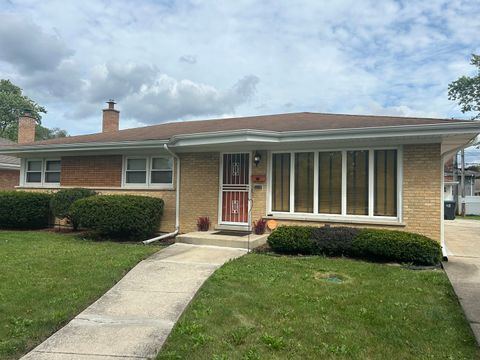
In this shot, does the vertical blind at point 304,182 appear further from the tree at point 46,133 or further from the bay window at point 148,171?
the tree at point 46,133

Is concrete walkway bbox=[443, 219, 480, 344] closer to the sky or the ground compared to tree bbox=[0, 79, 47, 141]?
closer to the ground

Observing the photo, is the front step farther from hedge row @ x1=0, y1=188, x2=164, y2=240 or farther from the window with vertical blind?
hedge row @ x1=0, y1=188, x2=164, y2=240

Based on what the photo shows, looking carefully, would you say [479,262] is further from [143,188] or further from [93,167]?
[93,167]

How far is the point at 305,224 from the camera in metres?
10.0

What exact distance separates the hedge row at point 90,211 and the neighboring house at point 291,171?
0.90 meters

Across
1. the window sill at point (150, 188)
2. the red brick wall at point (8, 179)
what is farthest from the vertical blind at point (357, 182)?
the red brick wall at point (8, 179)

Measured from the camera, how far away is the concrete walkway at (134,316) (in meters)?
4.09

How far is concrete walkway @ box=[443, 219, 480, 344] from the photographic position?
501 cm

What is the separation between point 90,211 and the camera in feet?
34.8

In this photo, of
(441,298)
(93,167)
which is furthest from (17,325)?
(93,167)

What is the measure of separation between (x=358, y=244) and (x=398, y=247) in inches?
30.9

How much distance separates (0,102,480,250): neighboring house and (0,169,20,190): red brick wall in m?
9.69

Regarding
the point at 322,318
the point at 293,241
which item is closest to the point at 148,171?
the point at 293,241

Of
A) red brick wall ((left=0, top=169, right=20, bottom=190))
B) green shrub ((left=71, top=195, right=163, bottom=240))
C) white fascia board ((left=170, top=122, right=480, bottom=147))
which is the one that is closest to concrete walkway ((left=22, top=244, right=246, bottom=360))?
green shrub ((left=71, top=195, right=163, bottom=240))
